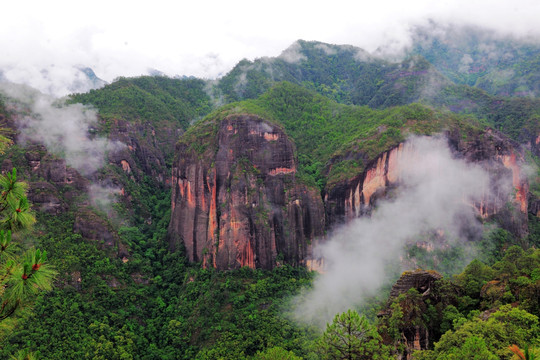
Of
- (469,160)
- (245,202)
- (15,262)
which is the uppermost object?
(15,262)

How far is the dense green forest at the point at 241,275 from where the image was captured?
21234 millimetres

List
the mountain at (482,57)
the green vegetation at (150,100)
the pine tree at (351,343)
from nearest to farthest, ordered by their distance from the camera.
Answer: the pine tree at (351,343) → the green vegetation at (150,100) → the mountain at (482,57)

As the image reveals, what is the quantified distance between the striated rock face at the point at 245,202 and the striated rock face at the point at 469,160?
144 inches

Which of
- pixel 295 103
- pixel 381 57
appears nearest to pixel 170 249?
pixel 295 103

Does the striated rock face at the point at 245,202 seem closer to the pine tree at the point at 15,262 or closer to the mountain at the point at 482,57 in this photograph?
the pine tree at the point at 15,262

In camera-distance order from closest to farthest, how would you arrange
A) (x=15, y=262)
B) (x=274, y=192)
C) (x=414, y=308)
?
(x=15, y=262) < (x=414, y=308) < (x=274, y=192)

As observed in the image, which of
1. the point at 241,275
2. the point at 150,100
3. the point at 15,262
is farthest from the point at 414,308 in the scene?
the point at 150,100

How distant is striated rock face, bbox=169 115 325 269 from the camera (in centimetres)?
4806

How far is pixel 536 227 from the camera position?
55.4m

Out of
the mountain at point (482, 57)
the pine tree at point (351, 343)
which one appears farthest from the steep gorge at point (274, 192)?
the mountain at point (482, 57)

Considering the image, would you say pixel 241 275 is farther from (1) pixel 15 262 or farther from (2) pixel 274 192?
(1) pixel 15 262

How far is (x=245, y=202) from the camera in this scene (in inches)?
1906

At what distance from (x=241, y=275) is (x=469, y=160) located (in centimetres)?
3358

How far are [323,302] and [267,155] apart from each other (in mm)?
19958
